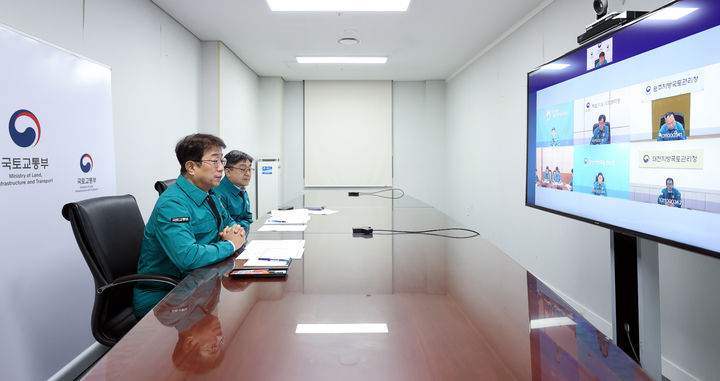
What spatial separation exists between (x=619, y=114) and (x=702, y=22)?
1.50 ft

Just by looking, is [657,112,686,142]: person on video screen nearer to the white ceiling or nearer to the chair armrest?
the chair armrest

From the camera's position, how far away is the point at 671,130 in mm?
1473

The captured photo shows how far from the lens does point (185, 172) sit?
1.84m

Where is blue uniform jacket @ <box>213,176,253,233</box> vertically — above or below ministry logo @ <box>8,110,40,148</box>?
below

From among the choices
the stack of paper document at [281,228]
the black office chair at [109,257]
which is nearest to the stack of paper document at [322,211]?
the stack of paper document at [281,228]

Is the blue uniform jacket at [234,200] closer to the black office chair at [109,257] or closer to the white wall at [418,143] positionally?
the black office chair at [109,257]

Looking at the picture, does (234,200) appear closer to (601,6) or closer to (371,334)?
(371,334)

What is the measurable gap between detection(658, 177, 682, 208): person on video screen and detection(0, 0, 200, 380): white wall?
2951 mm

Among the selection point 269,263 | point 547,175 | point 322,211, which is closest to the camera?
point 269,263

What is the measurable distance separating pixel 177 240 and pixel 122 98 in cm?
218

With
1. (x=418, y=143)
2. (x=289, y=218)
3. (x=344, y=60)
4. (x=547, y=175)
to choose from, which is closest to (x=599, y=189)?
(x=547, y=175)

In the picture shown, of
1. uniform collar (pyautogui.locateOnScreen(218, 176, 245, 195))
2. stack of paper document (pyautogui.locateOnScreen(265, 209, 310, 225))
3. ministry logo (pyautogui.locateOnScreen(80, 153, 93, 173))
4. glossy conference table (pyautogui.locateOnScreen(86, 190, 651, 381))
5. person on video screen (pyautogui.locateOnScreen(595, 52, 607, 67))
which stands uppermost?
person on video screen (pyautogui.locateOnScreen(595, 52, 607, 67))

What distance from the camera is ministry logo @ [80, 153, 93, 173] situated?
2.30 meters

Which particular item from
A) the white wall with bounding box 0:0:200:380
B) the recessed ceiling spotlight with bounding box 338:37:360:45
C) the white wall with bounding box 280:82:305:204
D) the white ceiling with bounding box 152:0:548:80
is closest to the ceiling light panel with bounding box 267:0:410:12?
the white ceiling with bounding box 152:0:548:80
